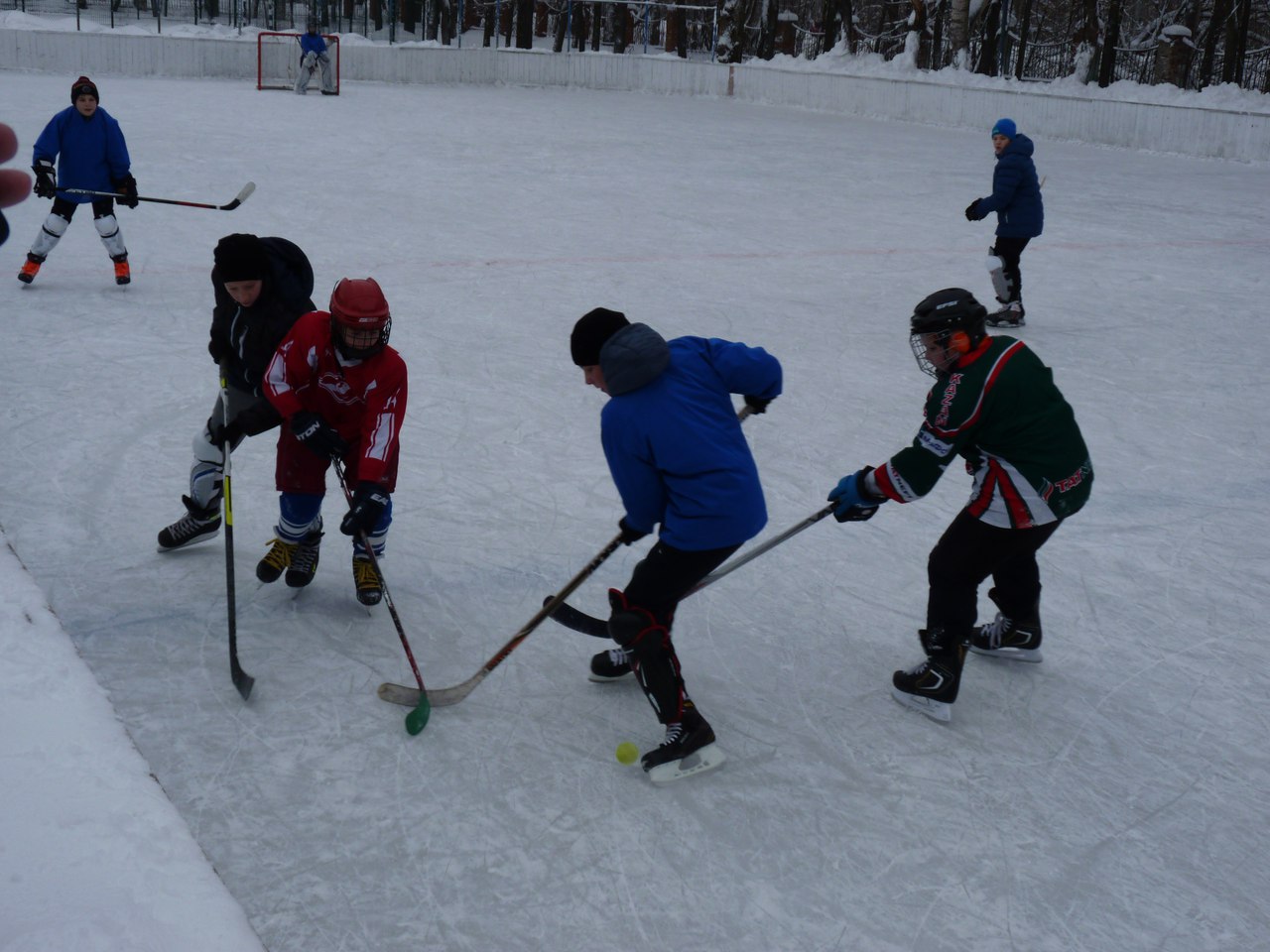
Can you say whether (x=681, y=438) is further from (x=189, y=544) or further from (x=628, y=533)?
(x=189, y=544)

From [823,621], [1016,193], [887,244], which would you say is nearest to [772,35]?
[887,244]

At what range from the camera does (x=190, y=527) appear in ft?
12.2

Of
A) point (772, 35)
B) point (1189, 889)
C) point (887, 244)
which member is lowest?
point (1189, 889)

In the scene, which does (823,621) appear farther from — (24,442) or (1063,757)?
(24,442)

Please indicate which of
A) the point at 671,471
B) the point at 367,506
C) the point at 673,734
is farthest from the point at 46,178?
the point at 673,734

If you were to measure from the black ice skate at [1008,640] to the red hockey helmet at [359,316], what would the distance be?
184 centimetres

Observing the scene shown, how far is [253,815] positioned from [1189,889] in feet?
6.56

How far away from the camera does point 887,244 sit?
9.35 meters

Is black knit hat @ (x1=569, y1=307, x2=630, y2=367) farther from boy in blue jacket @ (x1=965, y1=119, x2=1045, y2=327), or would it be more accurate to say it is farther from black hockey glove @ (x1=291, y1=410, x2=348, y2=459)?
boy in blue jacket @ (x1=965, y1=119, x2=1045, y2=327)

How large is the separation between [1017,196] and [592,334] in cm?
542

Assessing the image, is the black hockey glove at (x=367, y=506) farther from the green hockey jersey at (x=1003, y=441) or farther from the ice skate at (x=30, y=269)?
the ice skate at (x=30, y=269)

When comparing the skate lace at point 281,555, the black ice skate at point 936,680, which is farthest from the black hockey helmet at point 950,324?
the skate lace at point 281,555

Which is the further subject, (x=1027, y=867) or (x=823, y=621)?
(x=823, y=621)

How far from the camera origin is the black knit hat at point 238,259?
3229mm
